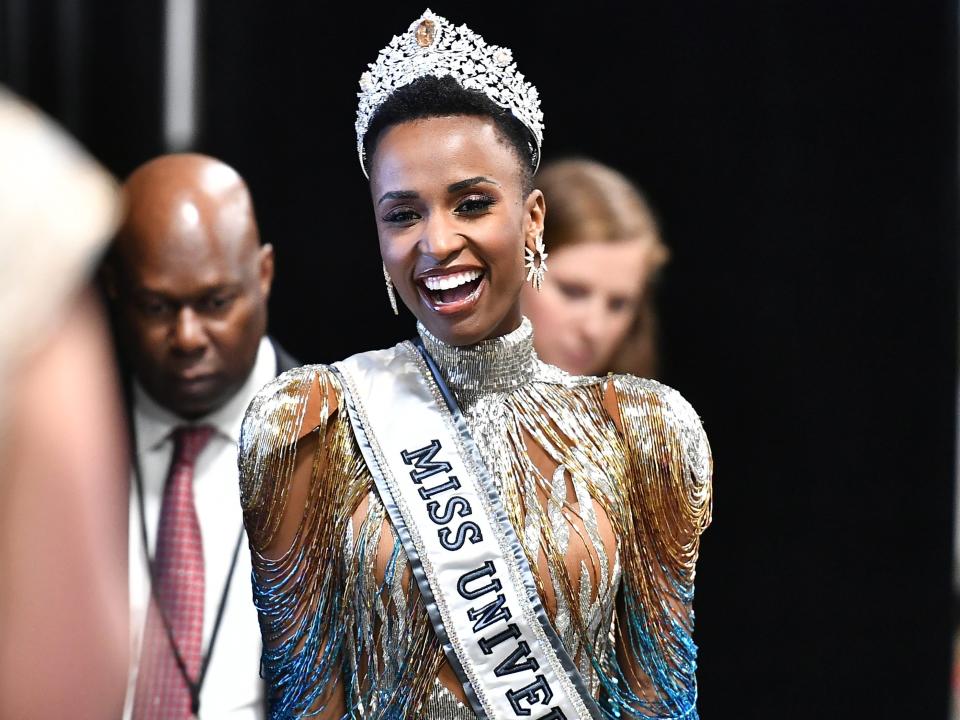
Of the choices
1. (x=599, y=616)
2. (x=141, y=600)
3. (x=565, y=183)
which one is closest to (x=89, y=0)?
(x=565, y=183)

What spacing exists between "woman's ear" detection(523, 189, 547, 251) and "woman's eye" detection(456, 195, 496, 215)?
8 cm

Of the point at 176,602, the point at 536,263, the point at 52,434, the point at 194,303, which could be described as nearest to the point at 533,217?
the point at 536,263

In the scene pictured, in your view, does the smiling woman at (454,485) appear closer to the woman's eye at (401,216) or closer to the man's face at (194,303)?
the woman's eye at (401,216)

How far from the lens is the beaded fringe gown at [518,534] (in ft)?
6.19

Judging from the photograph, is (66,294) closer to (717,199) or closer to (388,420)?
(388,420)

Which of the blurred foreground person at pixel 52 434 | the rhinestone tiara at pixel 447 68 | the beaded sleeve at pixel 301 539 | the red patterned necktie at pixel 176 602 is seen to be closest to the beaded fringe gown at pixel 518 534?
the beaded sleeve at pixel 301 539

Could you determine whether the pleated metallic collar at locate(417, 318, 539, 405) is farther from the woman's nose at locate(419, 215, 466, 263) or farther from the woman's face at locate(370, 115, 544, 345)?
the woman's nose at locate(419, 215, 466, 263)

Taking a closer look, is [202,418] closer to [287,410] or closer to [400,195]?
[287,410]

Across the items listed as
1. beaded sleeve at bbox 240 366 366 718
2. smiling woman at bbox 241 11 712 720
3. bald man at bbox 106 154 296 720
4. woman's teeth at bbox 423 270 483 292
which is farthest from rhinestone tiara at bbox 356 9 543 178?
beaded sleeve at bbox 240 366 366 718

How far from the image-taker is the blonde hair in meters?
2.09

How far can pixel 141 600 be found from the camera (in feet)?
6.87

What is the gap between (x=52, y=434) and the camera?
0.83 metres

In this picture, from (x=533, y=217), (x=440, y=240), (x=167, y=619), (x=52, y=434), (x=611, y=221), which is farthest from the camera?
(x=611, y=221)

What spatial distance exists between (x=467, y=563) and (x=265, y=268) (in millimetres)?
595
